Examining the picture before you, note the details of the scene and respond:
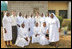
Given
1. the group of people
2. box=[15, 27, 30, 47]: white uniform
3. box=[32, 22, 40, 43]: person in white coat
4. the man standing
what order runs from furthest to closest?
1. box=[32, 22, 40, 43]: person in white coat
2. box=[15, 27, 30, 47]: white uniform
3. the man standing
4. the group of people

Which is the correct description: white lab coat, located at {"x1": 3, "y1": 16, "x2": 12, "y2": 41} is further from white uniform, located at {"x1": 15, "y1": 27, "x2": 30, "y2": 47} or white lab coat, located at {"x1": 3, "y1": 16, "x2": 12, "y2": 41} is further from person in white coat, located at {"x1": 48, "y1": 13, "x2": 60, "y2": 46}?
person in white coat, located at {"x1": 48, "y1": 13, "x2": 60, "y2": 46}

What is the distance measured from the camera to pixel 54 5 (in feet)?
9.76

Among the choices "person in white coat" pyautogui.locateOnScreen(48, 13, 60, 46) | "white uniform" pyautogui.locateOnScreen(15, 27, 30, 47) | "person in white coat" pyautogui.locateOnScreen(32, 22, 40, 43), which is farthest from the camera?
"person in white coat" pyautogui.locateOnScreen(32, 22, 40, 43)

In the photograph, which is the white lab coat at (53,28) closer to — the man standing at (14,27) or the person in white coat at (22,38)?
the person in white coat at (22,38)

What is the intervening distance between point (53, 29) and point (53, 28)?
0.04m

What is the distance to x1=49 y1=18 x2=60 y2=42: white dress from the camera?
6.10 m

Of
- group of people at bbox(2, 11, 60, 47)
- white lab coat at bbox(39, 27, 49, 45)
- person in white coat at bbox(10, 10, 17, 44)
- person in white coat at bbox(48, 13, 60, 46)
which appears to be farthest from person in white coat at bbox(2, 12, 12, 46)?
person in white coat at bbox(48, 13, 60, 46)

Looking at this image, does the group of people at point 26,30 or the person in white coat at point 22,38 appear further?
the person in white coat at point 22,38

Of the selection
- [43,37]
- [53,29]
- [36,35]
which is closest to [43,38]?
[43,37]

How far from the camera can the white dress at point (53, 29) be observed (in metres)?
6.10

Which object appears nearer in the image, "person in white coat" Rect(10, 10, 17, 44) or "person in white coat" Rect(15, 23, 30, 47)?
"person in white coat" Rect(10, 10, 17, 44)

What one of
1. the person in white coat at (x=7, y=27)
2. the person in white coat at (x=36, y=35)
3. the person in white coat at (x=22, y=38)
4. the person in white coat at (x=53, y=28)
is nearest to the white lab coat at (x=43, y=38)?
the person in white coat at (x=36, y=35)

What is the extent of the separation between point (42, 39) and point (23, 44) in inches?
31.9

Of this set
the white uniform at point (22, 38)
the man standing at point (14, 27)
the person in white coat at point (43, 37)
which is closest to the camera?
the man standing at point (14, 27)
